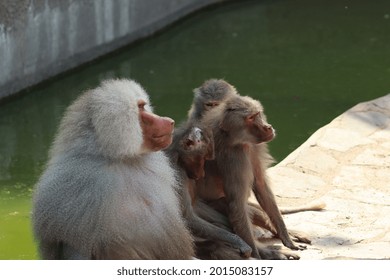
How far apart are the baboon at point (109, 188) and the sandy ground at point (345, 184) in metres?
1.17

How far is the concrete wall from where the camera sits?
9.40 m

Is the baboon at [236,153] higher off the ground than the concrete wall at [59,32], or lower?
higher

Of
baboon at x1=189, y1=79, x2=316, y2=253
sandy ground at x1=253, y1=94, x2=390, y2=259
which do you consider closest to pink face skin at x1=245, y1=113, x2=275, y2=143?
baboon at x1=189, y1=79, x2=316, y2=253

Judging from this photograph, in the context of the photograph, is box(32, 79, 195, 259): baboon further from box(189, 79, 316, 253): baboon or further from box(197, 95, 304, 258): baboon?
box(189, 79, 316, 253): baboon

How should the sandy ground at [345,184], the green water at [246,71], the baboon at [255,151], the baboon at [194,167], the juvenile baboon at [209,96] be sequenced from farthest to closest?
the green water at [246,71] < the juvenile baboon at [209,96] < the sandy ground at [345,184] < the baboon at [255,151] < the baboon at [194,167]

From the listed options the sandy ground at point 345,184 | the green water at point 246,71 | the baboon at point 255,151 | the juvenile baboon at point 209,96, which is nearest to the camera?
the baboon at point 255,151

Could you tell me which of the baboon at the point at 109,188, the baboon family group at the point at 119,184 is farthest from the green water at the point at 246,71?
the baboon at the point at 109,188

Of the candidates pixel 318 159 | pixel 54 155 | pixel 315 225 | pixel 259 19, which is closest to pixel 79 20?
pixel 259 19

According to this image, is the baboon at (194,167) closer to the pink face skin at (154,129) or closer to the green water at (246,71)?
the pink face skin at (154,129)

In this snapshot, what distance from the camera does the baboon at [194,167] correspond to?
4.77m

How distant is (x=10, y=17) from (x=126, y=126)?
5475 mm

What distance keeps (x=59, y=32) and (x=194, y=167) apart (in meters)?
5.47

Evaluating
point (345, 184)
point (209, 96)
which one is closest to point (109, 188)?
point (209, 96)

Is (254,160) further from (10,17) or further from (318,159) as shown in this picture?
(10,17)
